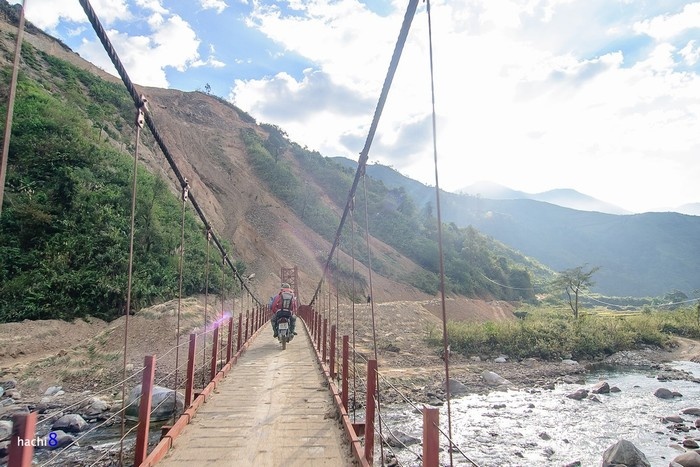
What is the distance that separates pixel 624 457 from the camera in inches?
229

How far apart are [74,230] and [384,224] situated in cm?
2863

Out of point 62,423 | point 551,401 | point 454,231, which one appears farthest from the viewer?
point 454,231

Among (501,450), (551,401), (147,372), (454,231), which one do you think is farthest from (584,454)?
(454,231)

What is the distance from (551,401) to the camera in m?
9.22

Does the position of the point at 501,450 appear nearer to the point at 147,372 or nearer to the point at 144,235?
the point at 147,372

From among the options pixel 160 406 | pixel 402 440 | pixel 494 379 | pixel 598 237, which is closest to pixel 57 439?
pixel 160 406

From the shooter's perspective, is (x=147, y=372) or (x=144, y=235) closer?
(x=147, y=372)

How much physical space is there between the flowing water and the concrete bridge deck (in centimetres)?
198

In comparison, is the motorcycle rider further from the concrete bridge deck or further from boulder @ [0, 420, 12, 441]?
boulder @ [0, 420, 12, 441]

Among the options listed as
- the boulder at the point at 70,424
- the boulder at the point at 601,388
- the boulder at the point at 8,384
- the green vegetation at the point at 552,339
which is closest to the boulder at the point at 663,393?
the boulder at the point at 601,388

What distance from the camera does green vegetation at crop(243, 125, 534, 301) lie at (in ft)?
106

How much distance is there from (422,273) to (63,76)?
84.8 ft

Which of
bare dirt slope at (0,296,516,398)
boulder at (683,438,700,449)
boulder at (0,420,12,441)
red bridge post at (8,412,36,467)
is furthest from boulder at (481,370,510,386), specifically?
red bridge post at (8,412,36,467)

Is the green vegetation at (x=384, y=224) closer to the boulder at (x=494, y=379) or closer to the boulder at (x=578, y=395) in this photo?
the boulder at (x=494, y=379)
